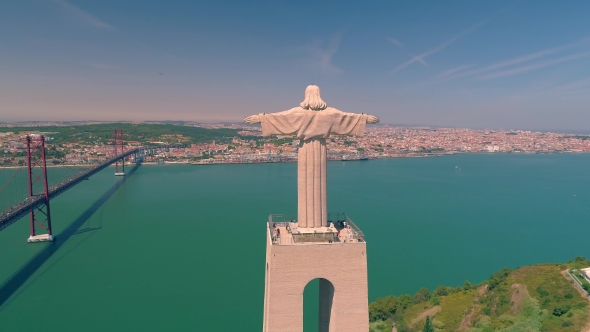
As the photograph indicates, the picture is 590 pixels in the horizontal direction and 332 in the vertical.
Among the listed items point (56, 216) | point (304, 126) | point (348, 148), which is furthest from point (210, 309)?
point (348, 148)

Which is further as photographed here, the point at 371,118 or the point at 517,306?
the point at 517,306

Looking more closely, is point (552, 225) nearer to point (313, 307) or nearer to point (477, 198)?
point (477, 198)

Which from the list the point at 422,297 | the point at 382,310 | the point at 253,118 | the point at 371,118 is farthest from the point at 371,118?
the point at 422,297

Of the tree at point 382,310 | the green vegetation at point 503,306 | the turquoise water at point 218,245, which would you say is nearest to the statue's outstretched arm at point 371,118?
the green vegetation at point 503,306

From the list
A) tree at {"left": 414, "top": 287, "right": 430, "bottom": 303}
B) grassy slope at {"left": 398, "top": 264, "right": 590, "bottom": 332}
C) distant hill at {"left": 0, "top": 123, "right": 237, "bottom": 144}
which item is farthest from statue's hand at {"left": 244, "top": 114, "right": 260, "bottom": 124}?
distant hill at {"left": 0, "top": 123, "right": 237, "bottom": 144}

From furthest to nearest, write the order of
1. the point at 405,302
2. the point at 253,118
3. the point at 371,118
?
the point at 405,302 < the point at 371,118 < the point at 253,118

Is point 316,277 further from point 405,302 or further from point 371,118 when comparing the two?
point 405,302

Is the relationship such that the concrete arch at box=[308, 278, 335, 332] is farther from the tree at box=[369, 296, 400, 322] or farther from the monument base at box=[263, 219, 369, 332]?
the tree at box=[369, 296, 400, 322]

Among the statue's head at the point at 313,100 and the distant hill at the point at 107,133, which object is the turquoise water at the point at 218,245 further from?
the distant hill at the point at 107,133
